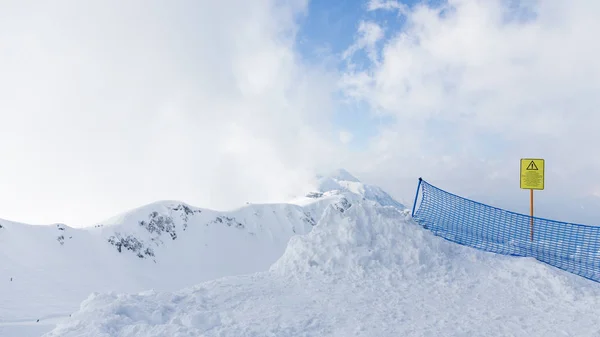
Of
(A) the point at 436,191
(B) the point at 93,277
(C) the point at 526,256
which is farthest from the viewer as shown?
(B) the point at 93,277

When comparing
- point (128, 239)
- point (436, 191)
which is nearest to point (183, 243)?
point (128, 239)

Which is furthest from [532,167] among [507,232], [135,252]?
[135,252]

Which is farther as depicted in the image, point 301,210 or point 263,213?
point 301,210

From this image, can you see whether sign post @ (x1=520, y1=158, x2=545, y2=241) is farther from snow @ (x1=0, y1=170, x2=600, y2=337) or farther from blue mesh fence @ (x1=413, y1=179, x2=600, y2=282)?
snow @ (x1=0, y1=170, x2=600, y2=337)

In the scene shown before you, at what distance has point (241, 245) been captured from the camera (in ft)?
170

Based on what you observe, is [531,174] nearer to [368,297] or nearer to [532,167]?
[532,167]

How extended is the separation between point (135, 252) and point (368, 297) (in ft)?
119

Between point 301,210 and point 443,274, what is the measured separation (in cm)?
6132

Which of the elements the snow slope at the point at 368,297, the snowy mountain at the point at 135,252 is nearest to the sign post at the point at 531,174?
the snow slope at the point at 368,297

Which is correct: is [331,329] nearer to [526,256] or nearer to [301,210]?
[526,256]

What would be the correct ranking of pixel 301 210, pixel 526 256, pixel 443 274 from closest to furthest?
pixel 443 274 < pixel 526 256 < pixel 301 210

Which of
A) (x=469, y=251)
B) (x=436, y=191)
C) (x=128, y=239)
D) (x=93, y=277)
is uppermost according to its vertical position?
(x=436, y=191)

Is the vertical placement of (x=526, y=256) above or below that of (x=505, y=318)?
above

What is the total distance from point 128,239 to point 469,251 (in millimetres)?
37654
